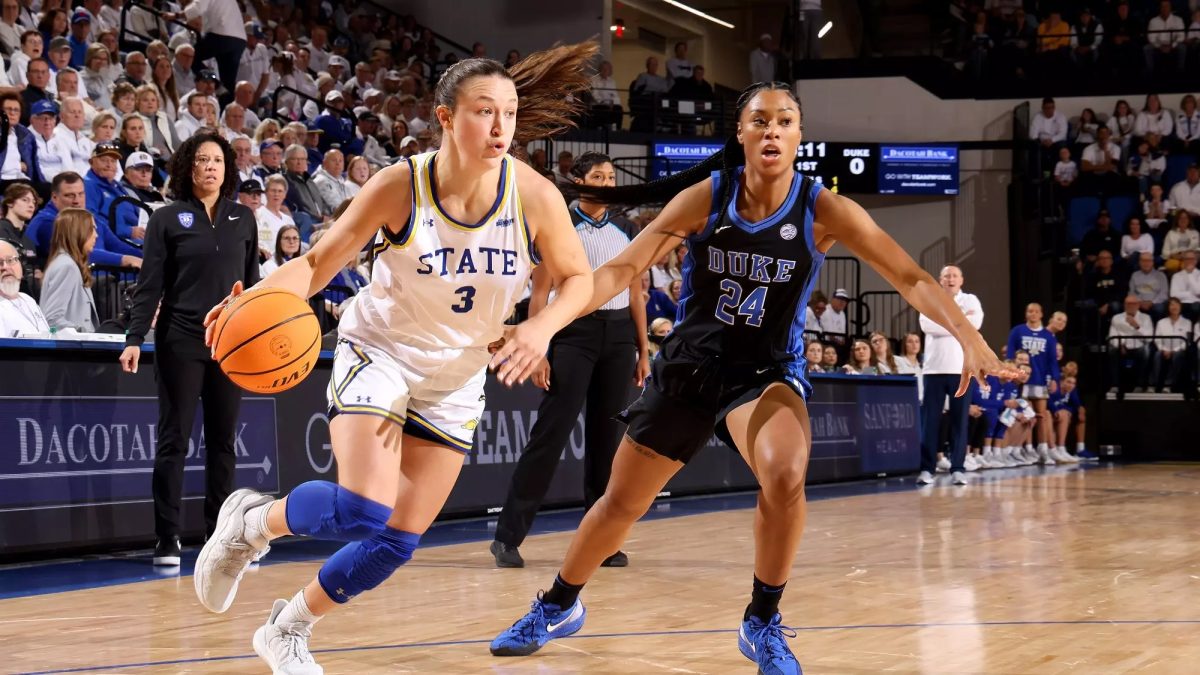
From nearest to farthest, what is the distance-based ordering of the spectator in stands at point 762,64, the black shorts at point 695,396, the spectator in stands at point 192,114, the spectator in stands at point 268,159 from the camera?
the black shorts at point 695,396
the spectator in stands at point 192,114
the spectator in stands at point 268,159
the spectator in stands at point 762,64

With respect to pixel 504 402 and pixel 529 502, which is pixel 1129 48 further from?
pixel 529 502

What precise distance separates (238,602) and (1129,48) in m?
21.7

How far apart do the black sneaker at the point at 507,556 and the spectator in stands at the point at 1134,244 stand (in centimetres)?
1679

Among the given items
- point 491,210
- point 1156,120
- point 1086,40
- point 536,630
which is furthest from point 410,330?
point 1086,40

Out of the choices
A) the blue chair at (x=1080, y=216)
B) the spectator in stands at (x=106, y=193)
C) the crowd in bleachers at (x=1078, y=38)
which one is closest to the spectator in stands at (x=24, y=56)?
the spectator in stands at (x=106, y=193)

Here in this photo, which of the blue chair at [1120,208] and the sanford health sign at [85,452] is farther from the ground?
the blue chair at [1120,208]

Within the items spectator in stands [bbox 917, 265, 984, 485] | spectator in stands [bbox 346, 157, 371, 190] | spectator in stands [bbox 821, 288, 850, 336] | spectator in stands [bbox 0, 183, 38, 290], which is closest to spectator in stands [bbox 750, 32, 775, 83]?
spectator in stands [bbox 821, 288, 850, 336]

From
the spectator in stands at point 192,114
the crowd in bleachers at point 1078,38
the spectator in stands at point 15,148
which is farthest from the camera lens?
the crowd in bleachers at point 1078,38

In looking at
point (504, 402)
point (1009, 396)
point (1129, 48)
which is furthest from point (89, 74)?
point (1129, 48)

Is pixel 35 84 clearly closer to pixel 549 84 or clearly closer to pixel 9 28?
pixel 9 28

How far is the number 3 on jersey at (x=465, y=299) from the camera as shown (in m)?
3.93

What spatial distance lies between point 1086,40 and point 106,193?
19446mm

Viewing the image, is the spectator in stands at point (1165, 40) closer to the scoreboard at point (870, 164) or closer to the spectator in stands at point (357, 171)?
the scoreboard at point (870, 164)

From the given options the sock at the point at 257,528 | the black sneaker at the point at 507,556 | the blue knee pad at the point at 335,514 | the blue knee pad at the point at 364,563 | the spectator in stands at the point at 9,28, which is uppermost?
the spectator in stands at the point at 9,28
